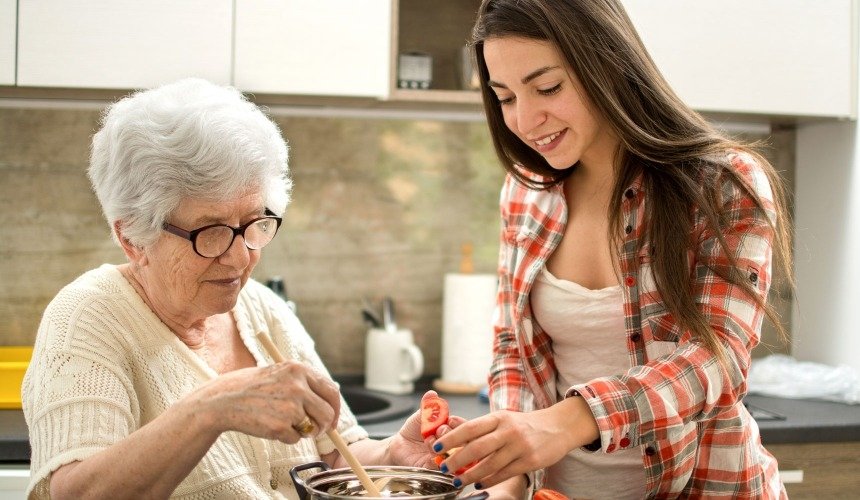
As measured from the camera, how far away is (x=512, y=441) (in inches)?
48.5

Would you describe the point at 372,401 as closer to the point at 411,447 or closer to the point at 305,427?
the point at 411,447

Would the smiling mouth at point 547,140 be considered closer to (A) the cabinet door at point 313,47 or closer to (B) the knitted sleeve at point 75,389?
(B) the knitted sleeve at point 75,389

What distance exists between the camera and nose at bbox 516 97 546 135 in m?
1.50

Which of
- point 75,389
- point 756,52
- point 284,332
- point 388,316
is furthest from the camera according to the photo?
point 388,316

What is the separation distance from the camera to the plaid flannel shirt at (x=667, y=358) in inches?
52.1

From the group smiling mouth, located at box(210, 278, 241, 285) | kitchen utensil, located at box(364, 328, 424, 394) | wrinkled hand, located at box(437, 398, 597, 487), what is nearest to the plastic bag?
kitchen utensil, located at box(364, 328, 424, 394)

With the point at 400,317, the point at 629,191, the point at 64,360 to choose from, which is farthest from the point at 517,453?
the point at 400,317

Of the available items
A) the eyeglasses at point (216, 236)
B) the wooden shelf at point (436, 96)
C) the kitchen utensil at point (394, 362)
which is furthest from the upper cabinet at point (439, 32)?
the eyeglasses at point (216, 236)

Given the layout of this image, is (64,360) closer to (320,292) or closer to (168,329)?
(168,329)

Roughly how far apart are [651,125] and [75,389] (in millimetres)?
954

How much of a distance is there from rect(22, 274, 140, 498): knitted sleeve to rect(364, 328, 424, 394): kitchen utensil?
130 centimetres

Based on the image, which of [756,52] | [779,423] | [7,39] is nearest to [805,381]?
[779,423]

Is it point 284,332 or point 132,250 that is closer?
point 132,250

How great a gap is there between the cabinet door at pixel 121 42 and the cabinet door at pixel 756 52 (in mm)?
1127
